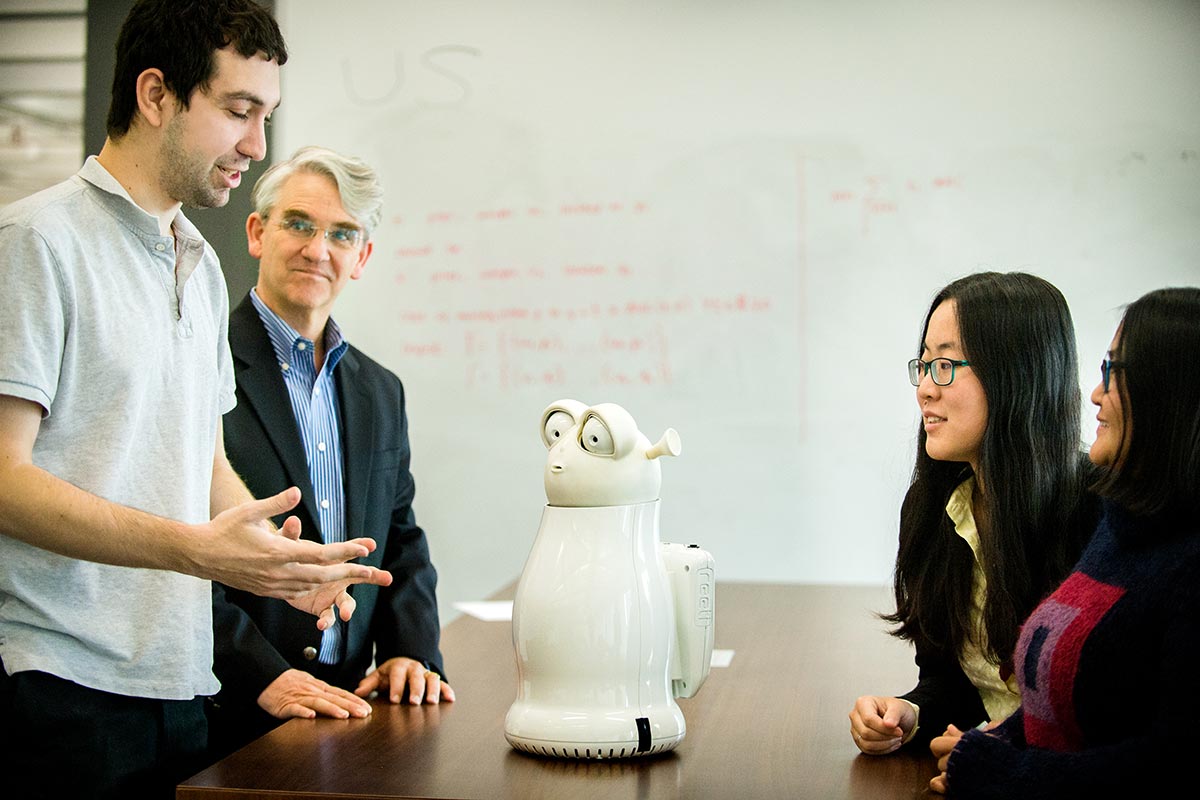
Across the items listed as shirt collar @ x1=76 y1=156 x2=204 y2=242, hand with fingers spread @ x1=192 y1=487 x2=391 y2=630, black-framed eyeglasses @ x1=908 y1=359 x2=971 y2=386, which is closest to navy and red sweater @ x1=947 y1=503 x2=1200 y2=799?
black-framed eyeglasses @ x1=908 y1=359 x2=971 y2=386

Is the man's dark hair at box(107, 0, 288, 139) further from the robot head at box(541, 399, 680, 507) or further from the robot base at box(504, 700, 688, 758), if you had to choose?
the robot base at box(504, 700, 688, 758)

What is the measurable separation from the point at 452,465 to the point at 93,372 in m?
2.43

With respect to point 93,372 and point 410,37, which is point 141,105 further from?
point 410,37

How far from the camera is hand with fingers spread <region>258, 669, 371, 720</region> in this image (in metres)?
1.56

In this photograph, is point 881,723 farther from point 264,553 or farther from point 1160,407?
point 264,553

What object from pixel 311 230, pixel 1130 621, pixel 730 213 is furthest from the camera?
pixel 730 213

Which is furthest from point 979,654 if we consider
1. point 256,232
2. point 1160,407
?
point 256,232

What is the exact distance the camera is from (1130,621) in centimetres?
108

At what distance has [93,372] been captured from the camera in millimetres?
1419

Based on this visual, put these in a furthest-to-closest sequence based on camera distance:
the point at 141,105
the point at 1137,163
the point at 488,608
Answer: the point at 1137,163 → the point at 488,608 → the point at 141,105

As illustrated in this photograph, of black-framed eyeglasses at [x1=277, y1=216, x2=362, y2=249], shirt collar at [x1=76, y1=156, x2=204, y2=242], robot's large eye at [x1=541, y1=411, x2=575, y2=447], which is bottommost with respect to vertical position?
robot's large eye at [x1=541, y1=411, x2=575, y2=447]

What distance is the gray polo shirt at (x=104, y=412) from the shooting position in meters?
1.37

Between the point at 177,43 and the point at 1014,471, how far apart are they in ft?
3.90

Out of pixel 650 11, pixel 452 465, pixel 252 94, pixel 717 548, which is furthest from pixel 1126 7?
pixel 252 94
